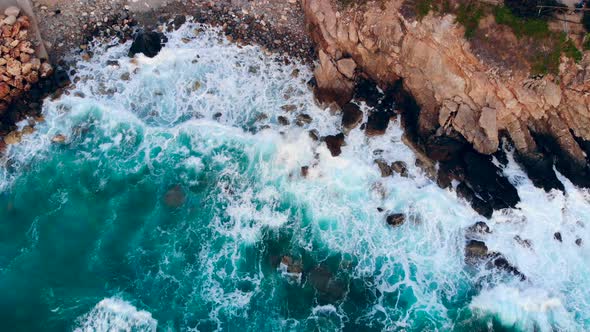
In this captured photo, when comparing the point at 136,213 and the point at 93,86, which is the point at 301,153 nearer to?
the point at 136,213

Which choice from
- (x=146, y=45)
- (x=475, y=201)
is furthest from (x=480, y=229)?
(x=146, y=45)

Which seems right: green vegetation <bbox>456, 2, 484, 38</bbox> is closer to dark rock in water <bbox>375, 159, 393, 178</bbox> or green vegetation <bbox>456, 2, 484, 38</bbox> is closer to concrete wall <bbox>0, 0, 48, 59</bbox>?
dark rock in water <bbox>375, 159, 393, 178</bbox>

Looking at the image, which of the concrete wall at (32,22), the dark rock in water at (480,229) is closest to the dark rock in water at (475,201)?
the dark rock in water at (480,229)

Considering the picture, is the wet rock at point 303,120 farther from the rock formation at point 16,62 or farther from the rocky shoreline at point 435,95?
the rock formation at point 16,62

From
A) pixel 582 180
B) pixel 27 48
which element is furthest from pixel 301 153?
pixel 27 48

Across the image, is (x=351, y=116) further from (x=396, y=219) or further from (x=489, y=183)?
(x=489, y=183)

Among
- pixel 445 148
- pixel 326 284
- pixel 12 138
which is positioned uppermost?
pixel 445 148
